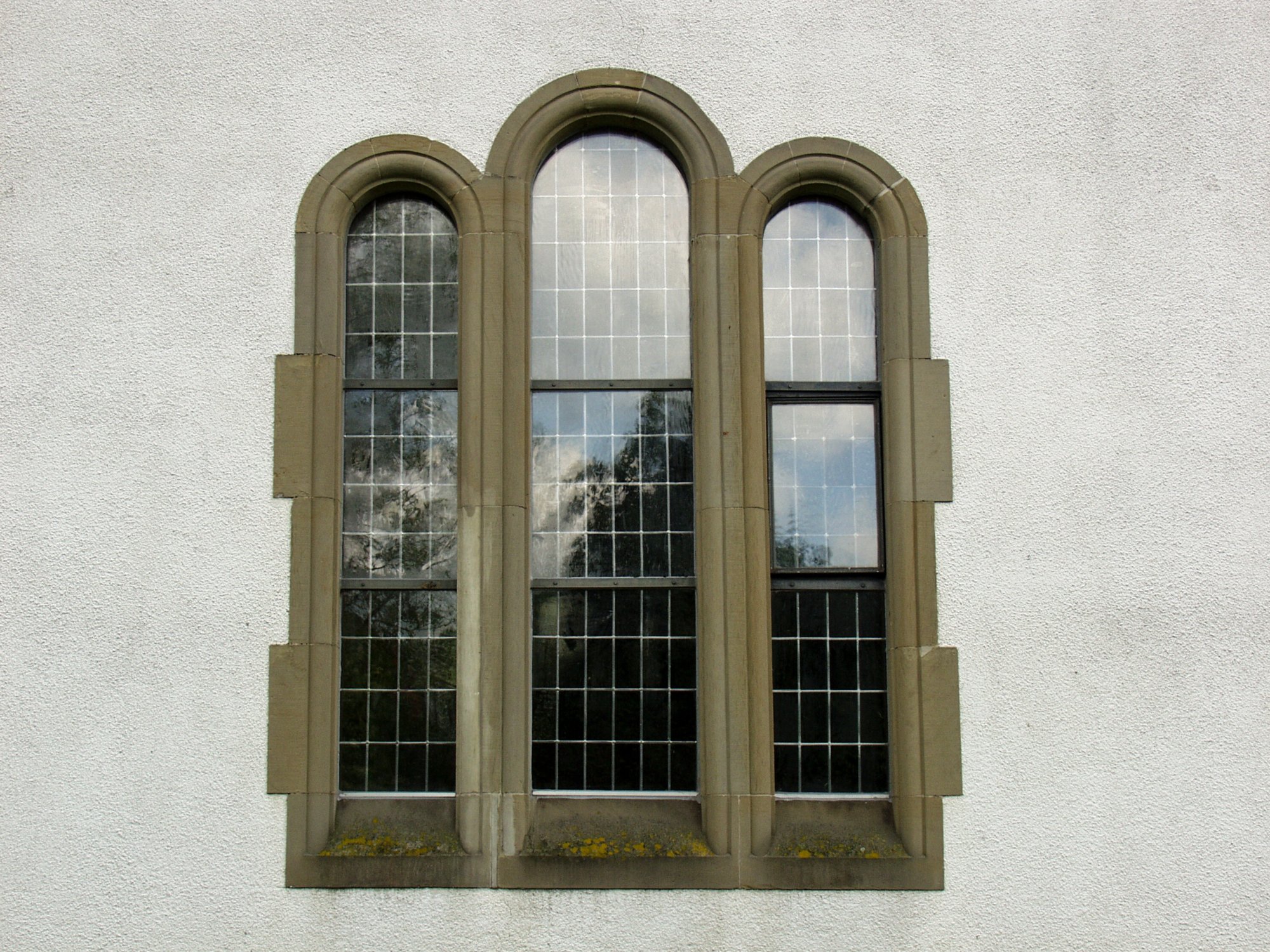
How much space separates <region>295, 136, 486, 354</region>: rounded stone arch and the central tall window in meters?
0.37

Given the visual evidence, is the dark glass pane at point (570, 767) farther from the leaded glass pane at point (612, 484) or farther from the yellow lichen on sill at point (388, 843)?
the leaded glass pane at point (612, 484)

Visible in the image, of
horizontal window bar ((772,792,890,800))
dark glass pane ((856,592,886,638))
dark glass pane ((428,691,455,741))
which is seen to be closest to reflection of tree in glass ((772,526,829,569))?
dark glass pane ((856,592,886,638))

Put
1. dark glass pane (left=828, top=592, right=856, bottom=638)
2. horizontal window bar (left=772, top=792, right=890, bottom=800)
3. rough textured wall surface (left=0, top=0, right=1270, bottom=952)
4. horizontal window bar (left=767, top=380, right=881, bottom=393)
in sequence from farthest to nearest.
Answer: horizontal window bar (left=767, top=380, right=881, bottom=393) → dark glass pane (left=828, top=592, right=856, bottom=638) → horizontal window bar (left=772, top=792, right=890, bottom=800) → rough textured wall surface (left=0, top=0, right=1270, bottom=952)

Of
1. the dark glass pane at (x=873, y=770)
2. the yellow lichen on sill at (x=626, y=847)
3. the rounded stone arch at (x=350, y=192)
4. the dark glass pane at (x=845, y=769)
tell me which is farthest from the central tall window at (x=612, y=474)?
the dark glass pane at (x=873, y=770)

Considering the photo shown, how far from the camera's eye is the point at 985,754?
15.7 feet

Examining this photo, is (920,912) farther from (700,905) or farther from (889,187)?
→ (889,187)

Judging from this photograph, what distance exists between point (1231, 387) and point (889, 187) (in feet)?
6.16

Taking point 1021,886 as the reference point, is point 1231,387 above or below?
above

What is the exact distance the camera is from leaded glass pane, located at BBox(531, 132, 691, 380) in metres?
5.21

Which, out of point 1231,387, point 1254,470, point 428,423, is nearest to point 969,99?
point 1231,387

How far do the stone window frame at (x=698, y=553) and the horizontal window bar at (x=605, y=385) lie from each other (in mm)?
97

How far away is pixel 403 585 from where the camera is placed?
5043 millimetres

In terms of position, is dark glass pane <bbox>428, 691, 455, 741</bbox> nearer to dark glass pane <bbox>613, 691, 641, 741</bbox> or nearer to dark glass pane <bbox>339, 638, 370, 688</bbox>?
dark glass pane <bbox>339, 638, 370, 688</bbox>

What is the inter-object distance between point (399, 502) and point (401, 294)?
104cm
